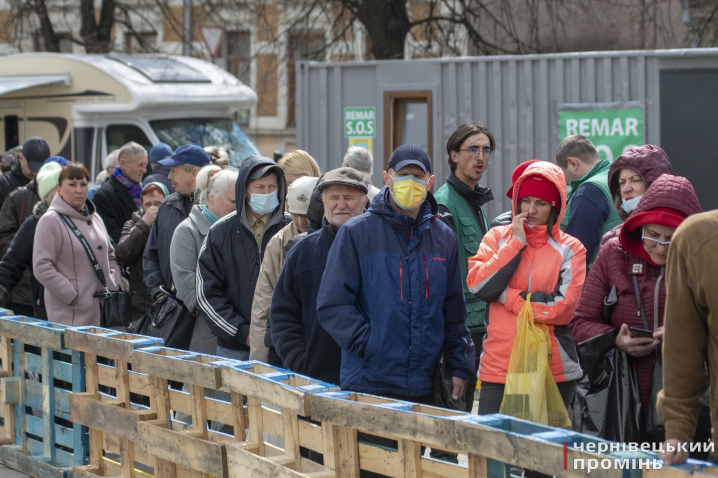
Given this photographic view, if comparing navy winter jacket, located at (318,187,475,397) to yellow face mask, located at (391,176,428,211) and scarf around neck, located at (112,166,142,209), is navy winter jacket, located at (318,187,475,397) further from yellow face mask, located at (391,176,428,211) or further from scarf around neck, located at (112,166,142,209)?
scarf around neck, located at (112,166,142,209)

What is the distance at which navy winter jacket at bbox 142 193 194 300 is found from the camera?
20.9 ft

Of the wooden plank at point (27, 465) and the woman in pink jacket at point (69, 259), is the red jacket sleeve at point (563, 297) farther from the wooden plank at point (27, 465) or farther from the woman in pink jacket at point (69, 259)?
the woman in pink jacket at point (69, 259)

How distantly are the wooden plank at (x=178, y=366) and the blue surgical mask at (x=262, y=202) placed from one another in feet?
3.33

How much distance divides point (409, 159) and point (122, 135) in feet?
31.5

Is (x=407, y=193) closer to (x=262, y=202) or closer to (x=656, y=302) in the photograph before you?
(x=656, y=302)

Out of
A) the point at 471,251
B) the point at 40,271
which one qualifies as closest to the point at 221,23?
the point at 40,271

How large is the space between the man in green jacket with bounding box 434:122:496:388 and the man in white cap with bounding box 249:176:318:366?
2.56 ft

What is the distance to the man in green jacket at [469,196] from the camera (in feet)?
17.7

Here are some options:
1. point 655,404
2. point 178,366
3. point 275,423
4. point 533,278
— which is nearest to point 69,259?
point 178,366

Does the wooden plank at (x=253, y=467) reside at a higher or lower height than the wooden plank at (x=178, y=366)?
lower

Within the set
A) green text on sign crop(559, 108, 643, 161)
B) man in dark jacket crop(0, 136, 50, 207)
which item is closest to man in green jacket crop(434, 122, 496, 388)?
green text on sign crop(559, 108, 643, 161)

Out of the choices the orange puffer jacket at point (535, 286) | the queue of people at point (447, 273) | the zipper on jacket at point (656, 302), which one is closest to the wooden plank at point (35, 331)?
the queue of people at point (447, 273)

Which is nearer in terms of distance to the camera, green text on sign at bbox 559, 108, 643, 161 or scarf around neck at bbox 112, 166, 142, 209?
scarf around neck at bbox 112, 166, 142, 209

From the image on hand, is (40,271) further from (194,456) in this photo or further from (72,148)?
(72,148)
